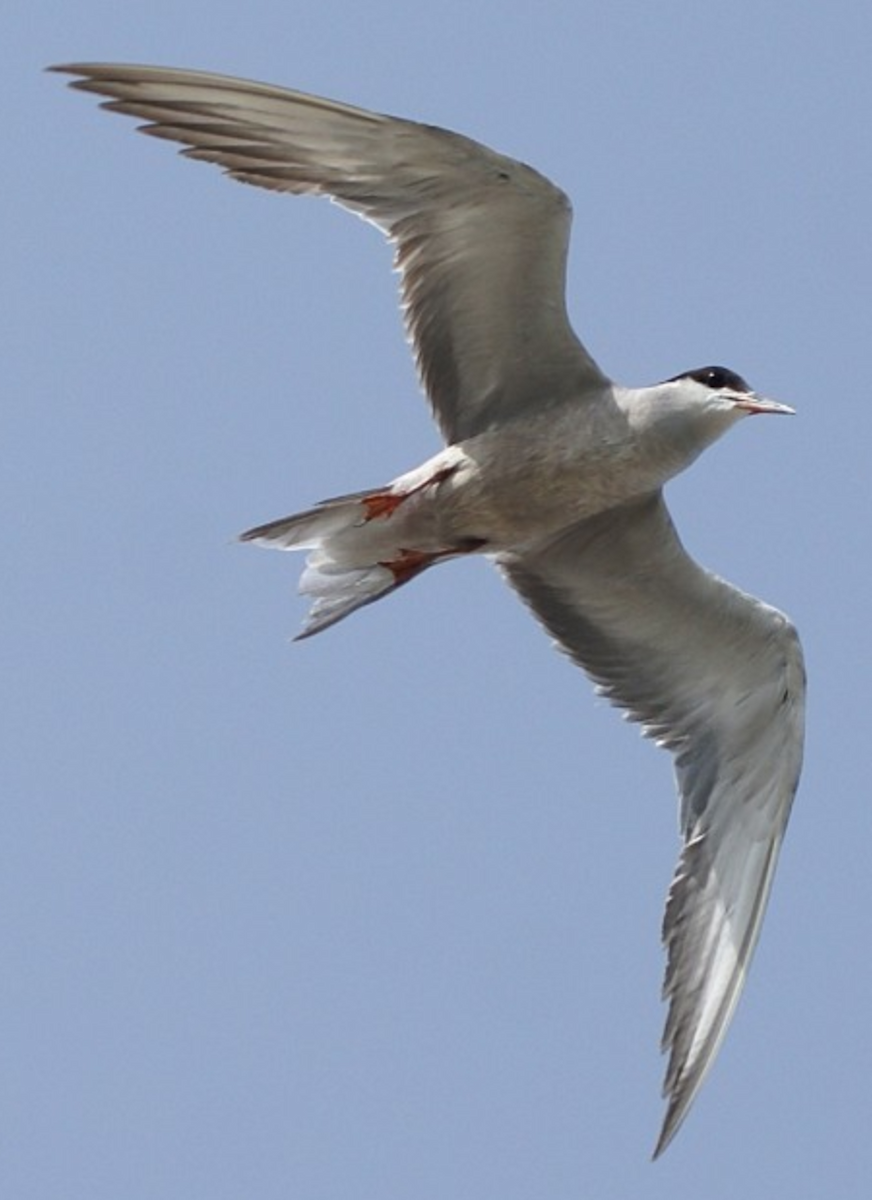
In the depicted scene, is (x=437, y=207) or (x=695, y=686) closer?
(x=437, y=207)

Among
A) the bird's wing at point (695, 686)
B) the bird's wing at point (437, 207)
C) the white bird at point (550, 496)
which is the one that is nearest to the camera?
the bird's wing at point (437, 207)

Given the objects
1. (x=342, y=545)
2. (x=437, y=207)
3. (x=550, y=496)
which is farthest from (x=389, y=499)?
(x=437, y=207)

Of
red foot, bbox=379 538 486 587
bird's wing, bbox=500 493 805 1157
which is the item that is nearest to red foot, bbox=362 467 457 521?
red foot, bbox=379 538 486 587

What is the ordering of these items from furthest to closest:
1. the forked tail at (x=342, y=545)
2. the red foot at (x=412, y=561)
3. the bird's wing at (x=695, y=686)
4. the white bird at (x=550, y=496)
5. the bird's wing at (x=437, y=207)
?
1. the bird's wing at (x=695, y=686)
2. the red foot at (x=412, y=561)
3. the forked tail at (x=342, y=545)
4. the white bird at (x=550, y=496)
5. the bird's wing at (x=437, y=207)

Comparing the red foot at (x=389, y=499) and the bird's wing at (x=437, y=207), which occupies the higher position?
the bird's wing at (x=437, y=207)

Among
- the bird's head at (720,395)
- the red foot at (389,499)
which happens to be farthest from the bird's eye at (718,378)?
the red foot at (389,499)

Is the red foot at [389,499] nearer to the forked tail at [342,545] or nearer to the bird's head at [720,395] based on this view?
the forked tail at [342,545]

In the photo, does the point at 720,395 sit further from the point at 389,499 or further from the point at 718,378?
the point at 389,499

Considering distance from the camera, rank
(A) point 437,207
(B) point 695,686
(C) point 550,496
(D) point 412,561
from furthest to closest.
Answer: (B) point 695,686
(D) point 412,561
(C) point 550,496
(A) point 437,207

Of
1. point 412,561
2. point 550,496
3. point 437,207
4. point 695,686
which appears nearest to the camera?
point 437,207
